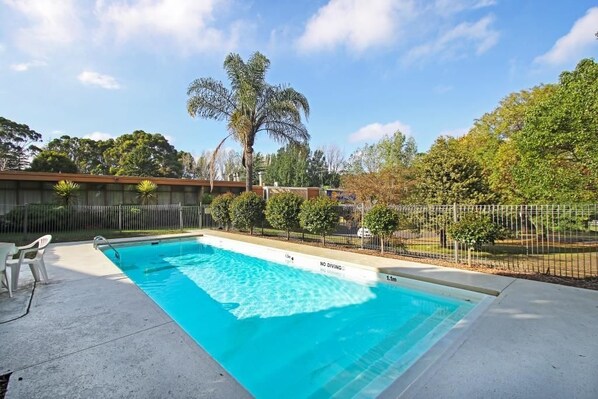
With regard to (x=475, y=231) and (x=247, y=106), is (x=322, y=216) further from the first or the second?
(x=247, y=106)

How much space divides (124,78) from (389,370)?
1423 cm

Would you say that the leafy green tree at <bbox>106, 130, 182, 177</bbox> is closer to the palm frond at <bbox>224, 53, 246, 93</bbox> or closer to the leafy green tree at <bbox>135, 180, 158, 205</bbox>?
the leafy green tree at <bbox>135, 180, 158, 205</bbox>

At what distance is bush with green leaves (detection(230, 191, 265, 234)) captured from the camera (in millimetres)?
14688

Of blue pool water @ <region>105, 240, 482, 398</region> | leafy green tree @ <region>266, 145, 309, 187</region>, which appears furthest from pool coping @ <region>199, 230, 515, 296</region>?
leafy green tree @ <region>266, 145, 309, 187</region>

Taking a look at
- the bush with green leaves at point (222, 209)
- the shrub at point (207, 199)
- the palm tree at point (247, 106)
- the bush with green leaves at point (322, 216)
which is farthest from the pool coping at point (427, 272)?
the shrub at point (207, 199)

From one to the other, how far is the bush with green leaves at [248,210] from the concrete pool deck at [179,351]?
9.28 metres

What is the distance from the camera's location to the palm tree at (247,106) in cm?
1557

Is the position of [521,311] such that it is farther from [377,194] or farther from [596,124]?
[377,194]

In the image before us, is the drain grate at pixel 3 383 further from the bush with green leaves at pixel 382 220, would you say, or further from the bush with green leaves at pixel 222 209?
the bush with green leaves at pixel 222 209

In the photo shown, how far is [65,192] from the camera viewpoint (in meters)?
15.1

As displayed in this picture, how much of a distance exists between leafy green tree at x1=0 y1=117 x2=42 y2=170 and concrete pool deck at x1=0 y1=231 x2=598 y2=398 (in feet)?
127

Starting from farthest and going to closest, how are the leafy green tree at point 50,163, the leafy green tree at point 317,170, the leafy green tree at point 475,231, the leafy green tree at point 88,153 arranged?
the leafy green tree at point 317,170, the leafy green tree at point 88,153, the leafy green tree at point 50,163, the leafy green tree at point 475,231

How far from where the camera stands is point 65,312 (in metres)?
4.42

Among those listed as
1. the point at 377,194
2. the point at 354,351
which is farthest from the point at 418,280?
the point at 377,194
